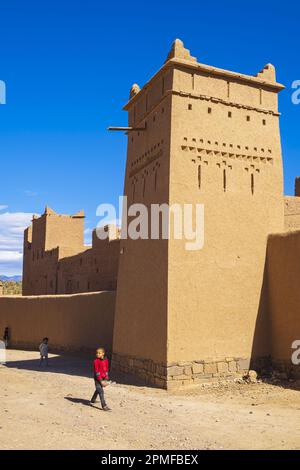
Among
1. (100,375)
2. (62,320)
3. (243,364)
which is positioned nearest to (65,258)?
(62,320)

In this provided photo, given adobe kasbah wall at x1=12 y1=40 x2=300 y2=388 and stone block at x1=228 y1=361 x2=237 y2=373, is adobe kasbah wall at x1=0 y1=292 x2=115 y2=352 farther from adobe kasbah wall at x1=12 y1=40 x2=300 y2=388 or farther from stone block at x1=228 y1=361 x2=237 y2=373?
stone block at x1=228 y1=361 x2=237 y2=373

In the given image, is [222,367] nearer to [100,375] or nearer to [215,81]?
[100,375]

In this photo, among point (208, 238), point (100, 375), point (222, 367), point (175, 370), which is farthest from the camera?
point (208, 238)

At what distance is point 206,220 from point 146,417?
15.4ft

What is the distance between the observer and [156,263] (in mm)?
10938

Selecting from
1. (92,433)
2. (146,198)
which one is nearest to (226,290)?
(146,198)

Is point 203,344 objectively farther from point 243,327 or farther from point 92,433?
point 92,433

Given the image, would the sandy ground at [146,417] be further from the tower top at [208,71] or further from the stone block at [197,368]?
the tower top at [208,71]

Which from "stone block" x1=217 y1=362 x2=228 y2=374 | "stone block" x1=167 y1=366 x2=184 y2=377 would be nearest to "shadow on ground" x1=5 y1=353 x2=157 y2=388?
"stone block" x1=167 y1=366 x2=184 y2=377

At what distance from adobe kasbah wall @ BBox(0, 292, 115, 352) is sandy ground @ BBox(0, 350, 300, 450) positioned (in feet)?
12.8

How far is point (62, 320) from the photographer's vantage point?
17.4m

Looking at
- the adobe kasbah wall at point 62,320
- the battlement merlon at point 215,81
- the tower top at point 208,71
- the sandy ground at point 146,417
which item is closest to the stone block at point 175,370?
the sandy ground at point 146,417

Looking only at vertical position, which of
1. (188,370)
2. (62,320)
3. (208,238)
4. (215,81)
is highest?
(215,81)

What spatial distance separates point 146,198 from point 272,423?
20.6ft
